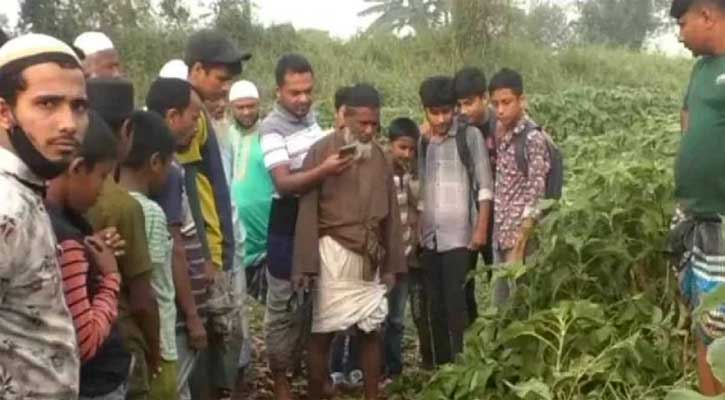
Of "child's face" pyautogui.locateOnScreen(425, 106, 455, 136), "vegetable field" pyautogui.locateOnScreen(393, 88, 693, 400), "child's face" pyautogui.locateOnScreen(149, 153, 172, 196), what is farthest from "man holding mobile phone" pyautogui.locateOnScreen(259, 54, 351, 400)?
"child's face" pyautogui.locateOnScreen(149, 153, 172, 196)

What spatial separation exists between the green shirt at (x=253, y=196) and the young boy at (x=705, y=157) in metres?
2.27

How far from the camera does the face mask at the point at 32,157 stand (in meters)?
2.63

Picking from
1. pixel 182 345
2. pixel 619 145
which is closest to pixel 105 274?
pixel 182 345

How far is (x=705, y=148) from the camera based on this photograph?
4.18 metres

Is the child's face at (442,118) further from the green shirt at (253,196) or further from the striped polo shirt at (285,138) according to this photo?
the green shirt at (253,196)

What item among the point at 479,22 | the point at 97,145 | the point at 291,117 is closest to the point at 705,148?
the point at 97,145

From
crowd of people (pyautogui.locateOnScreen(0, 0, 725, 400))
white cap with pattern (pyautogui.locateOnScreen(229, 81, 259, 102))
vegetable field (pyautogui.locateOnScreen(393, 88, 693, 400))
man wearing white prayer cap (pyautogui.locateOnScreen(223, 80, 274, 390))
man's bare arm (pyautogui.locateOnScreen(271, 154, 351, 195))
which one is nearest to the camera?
crowd of people (pyautogui.locateOnScreen(0, 0, 725, 400))

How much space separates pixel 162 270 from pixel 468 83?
2699 millimetres

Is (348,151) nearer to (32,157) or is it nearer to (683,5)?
(683,5)

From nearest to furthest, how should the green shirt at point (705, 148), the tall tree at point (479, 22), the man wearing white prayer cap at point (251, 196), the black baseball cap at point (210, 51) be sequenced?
the green shirt at point (705, 148) → the black baseball cap at point (210, 51) → the man wearing white prayer cap at point (251, 196) → the tall tree at point (479, 22)

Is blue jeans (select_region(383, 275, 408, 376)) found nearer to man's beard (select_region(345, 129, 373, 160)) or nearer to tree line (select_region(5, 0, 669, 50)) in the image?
man's beard (select_region(345, 129, 373, 160))

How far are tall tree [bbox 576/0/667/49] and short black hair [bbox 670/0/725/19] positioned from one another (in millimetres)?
44245

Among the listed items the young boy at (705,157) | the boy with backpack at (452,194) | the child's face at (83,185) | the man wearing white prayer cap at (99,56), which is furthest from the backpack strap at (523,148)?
the child's face at (83,185)

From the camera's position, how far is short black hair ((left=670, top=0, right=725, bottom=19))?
13.9 ft
